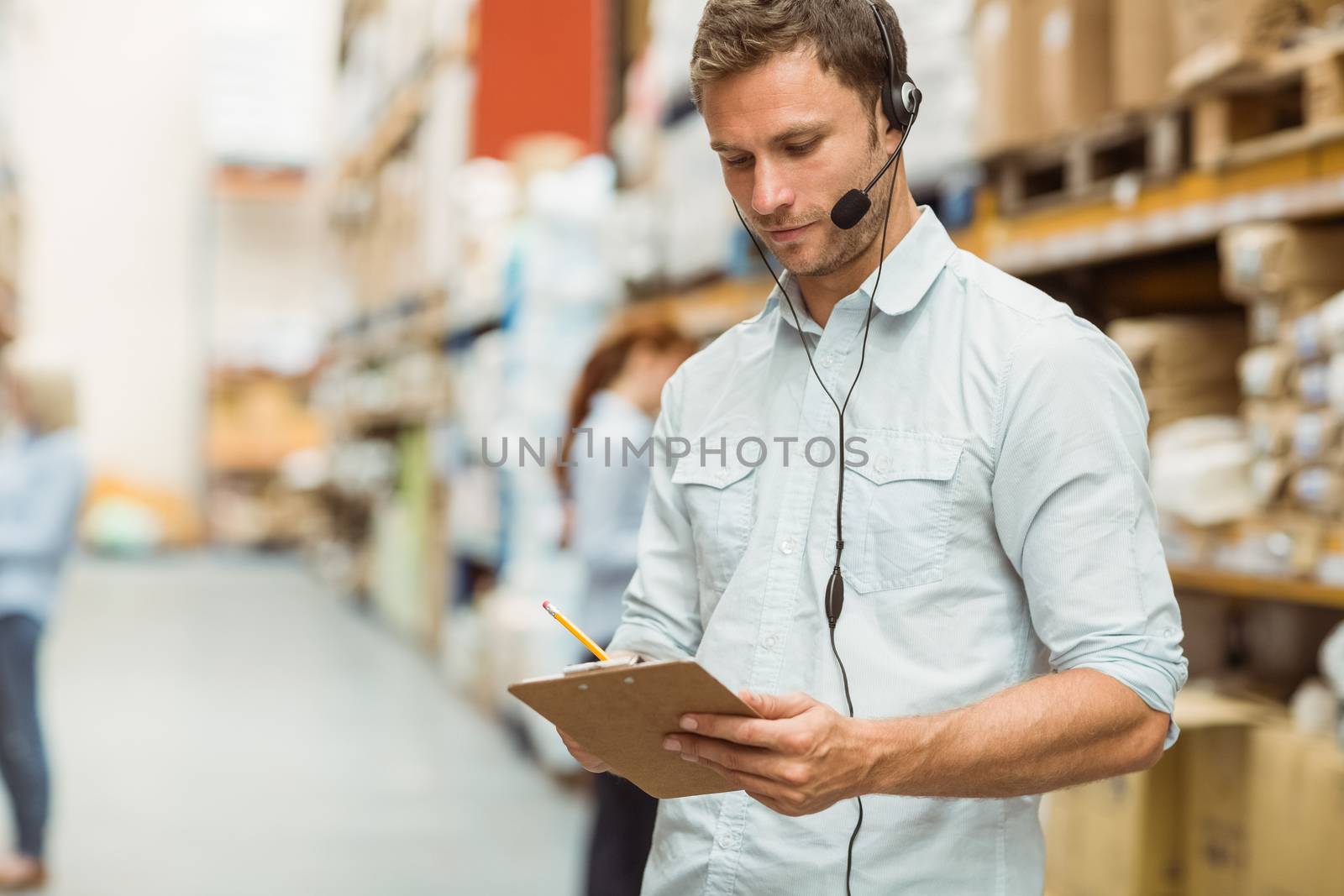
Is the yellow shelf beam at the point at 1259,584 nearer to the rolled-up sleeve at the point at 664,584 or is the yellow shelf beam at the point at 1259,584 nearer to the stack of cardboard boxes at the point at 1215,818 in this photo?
the stack of cardboard boxes at the point at 1215,818

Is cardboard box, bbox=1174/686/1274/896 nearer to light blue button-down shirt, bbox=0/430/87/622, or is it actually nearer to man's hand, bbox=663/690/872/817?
man's hand, bbox=663/690/872/817

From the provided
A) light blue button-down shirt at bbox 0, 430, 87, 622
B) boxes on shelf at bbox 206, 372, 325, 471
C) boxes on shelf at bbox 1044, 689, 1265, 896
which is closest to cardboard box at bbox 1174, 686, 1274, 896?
boxes on shelf at bbox 1044, 689, 1265, 896

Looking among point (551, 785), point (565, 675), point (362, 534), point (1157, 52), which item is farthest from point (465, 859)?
point (362, 534)

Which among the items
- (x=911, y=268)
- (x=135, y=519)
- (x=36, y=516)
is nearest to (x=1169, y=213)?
(x=911, y=268)

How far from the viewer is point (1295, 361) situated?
8.38 feet

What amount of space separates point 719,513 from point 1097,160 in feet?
6.16

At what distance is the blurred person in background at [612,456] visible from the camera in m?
3.75

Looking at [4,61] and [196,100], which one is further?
[196,100]

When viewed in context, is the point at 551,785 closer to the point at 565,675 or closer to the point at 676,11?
the point at 676,11

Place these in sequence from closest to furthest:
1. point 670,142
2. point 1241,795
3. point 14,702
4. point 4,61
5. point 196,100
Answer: point 1241,795 < point 14,702 < point 670,142 < point 4,61 < point 196,100

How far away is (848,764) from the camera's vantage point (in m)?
1.23

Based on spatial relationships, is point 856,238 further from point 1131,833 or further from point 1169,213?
point 1131,833

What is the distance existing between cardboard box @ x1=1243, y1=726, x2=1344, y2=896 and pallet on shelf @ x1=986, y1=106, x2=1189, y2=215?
115 cm

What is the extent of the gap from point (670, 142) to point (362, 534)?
7.25 metres
